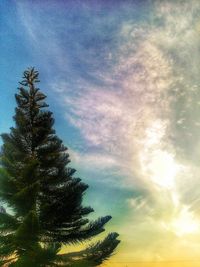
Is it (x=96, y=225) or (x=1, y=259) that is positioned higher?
(x=96, y=225)

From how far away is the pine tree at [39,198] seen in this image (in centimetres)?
1510

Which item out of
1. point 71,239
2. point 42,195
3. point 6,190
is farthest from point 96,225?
point 6,190

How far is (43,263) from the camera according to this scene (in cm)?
1502

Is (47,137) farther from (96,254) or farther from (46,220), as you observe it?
(96,254)

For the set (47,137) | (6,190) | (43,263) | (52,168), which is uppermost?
(47,137)

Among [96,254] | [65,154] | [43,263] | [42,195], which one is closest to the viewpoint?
[43,263]

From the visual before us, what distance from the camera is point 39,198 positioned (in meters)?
17.5

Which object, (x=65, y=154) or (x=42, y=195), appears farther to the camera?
(x=65, y=154)

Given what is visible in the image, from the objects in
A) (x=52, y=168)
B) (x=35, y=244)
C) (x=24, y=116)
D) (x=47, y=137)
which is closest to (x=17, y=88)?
(x=24, y=116)

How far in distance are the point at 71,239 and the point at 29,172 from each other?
3.34m

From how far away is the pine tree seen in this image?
15.1 metres

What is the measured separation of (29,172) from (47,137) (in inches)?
117

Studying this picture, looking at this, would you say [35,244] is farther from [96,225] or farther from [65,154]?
[65,154]

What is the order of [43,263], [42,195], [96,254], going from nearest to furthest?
[43,263] → [96,254] → [42,195]
